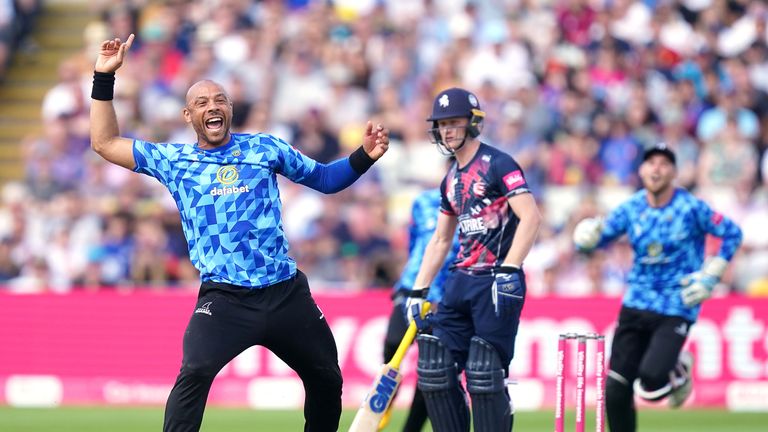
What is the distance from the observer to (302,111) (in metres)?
18.6

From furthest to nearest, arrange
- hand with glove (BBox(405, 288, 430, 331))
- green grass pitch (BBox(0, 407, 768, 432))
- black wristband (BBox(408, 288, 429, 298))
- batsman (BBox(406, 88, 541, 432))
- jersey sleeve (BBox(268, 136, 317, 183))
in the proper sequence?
green grass pitch (BBox(0, 407, 768, 432)) → black wristband (BBox(408, 288, 429, 298)) → hand with glove (BBox(405, 288, 430, 331)) → batsman (BBox(406, 88, 541, 432)) → jersey sleeve (BBox(268, 136, 317, 183))

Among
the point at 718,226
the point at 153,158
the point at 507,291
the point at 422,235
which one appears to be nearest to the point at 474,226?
the point at 507,291

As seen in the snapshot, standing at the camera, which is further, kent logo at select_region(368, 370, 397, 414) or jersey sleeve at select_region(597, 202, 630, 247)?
jersey sleeve at select_region(597, 202, 630, 247)

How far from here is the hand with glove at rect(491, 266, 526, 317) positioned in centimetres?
866

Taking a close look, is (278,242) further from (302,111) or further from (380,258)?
(302,111)

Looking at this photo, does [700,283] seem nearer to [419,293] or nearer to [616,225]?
[616,225]

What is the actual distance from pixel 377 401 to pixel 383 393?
2.9 inches

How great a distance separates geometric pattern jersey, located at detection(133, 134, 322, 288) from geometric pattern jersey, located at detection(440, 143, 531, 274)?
4.25 ft

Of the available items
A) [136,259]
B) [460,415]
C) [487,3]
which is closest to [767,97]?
[487,3]

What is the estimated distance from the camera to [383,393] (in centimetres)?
902

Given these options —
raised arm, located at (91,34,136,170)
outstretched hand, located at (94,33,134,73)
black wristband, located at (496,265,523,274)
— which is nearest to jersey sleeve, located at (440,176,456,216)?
black wristband, located at (496,265,523,274)

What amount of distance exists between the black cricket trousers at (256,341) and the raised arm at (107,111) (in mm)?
956

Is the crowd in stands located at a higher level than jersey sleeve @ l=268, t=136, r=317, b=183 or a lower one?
higher

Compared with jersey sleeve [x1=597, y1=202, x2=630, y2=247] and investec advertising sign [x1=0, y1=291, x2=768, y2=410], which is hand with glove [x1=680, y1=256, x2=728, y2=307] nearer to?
jersey sleeve [x1=597, y1=202, x2=630, y2=247]
